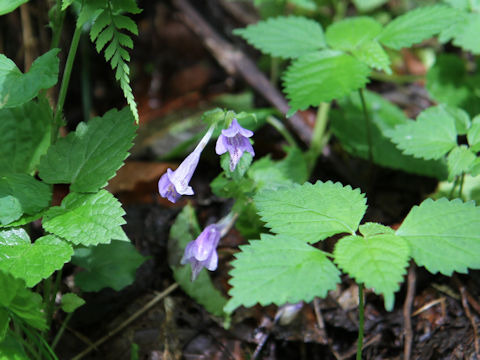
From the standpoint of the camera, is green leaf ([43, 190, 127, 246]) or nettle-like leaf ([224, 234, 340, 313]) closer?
nettle-like leaf ([224, 234, 340, 313])

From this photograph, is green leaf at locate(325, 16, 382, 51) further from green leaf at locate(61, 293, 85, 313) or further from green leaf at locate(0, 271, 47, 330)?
green leaf at locate(0, 271, 47, 330)

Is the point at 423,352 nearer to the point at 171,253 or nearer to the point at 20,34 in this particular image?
the point at 171,253

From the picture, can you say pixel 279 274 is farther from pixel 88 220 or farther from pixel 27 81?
pixel 27 81

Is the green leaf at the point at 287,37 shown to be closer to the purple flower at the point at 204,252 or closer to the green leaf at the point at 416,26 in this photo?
the green leaf at the point at 416,26

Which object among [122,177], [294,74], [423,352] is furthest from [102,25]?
[423,352]

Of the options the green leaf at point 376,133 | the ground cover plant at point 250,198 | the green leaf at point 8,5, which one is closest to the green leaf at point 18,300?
the ground cover plant at point 250,198

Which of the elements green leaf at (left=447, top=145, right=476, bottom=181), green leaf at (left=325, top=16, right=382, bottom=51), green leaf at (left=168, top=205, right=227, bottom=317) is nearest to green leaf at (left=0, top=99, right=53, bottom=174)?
green leaf at (left=168, top=205, right=227, bottom=317)
